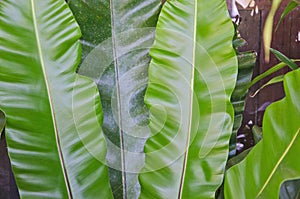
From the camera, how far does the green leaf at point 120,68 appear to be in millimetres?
572

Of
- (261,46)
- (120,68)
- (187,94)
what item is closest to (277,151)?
(187,94)

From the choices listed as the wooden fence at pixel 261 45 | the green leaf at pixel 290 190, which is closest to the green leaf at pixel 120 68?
the green leaf at pixel 290 190

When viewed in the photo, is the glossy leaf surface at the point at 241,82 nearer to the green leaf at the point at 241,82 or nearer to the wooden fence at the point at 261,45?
the green leaf at the point at 241,82

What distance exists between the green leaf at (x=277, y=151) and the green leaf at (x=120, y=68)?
17 cm

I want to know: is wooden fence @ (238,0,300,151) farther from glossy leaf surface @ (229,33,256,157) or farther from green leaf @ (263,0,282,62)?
glossy leaf surface @ (229,33,256,157)

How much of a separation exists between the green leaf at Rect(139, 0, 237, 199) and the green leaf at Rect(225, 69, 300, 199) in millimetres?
50

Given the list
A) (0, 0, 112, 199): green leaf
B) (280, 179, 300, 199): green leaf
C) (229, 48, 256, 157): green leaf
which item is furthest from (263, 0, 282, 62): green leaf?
(0, 0, 112, 199): green leaf

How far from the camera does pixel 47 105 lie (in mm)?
475

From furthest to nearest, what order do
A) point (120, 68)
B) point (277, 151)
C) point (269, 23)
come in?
point (269, 23), point (120, 68), point (277, 151)

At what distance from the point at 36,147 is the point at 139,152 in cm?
17

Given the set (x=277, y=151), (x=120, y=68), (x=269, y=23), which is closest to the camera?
(x=277, y=151)

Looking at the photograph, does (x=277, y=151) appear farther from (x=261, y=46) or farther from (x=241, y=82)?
(x=261, y=46)

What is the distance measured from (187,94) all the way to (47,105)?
185 millimetres

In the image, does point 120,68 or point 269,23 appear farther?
point 269,23
